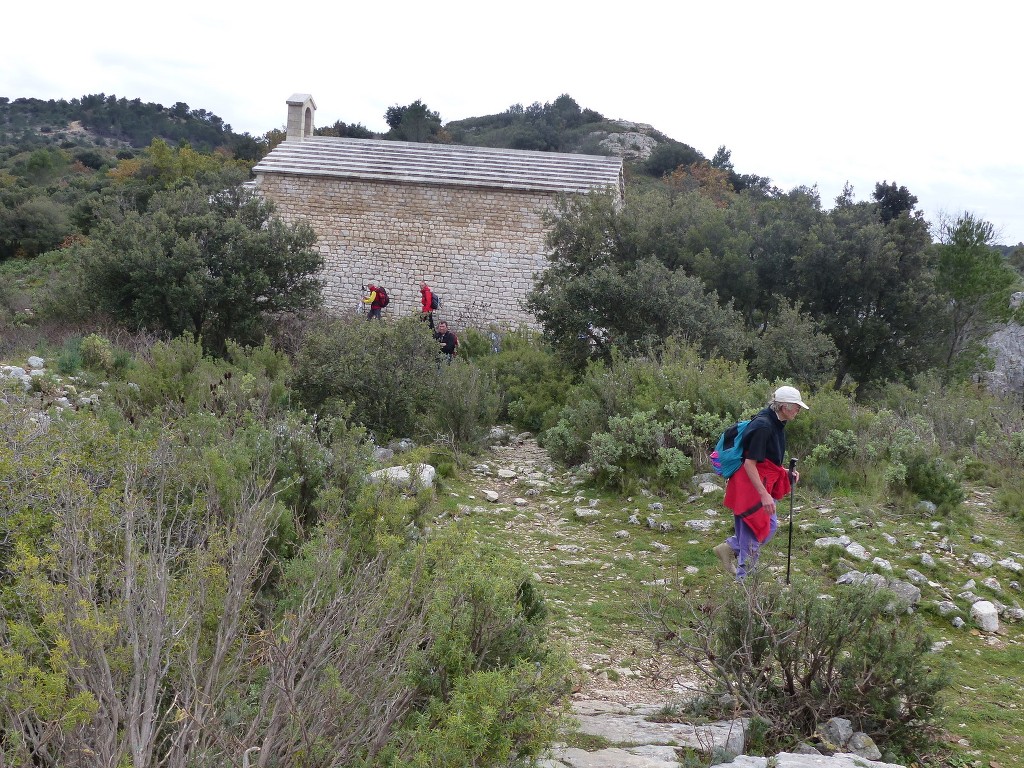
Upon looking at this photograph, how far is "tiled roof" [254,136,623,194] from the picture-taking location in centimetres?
2003

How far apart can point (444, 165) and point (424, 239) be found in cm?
222

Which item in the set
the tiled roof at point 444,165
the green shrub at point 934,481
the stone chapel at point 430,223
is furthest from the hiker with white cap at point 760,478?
the tiled roof at point 444,165

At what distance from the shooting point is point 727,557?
5.47m

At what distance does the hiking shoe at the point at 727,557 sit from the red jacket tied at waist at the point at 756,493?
1.14 ft

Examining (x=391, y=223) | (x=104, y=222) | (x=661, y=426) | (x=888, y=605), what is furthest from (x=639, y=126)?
(x=888, y=605)

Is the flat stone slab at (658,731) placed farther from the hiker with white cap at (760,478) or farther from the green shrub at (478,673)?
the hiker with white cap at (760,478)

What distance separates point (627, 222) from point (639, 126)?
4237cm

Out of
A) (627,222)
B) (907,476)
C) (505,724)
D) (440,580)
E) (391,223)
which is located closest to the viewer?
(505,724)

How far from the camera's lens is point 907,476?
24.0 feet

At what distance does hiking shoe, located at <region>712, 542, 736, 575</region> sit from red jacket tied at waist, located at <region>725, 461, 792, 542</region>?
0.35 m

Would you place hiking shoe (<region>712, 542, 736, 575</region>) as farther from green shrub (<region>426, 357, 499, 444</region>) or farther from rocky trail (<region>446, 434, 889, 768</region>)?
green shrub (<region>426, 357, 499, 444</region>)

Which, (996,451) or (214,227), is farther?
(214,227)

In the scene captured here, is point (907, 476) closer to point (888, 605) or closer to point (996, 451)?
point (996, 451)

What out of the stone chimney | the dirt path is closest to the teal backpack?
the dirt path
